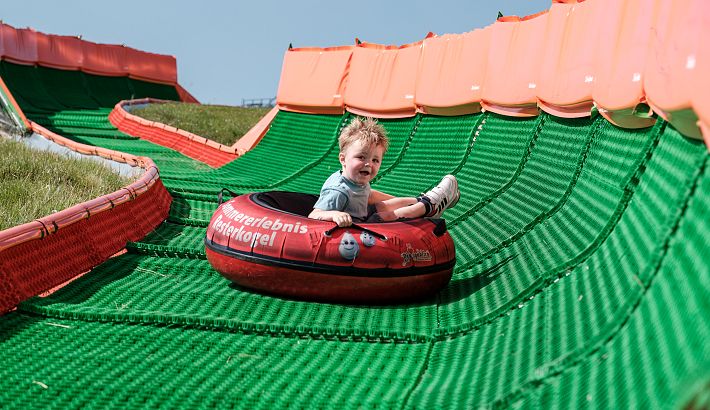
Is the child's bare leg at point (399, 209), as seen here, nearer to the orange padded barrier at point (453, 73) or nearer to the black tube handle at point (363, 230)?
the black tube handle at point (363, 230)

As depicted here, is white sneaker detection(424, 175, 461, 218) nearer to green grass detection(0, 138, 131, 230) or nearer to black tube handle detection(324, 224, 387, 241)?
black tube handle detection(324, 224, 387, 241)

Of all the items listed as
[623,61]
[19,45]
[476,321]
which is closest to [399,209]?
[476,321]

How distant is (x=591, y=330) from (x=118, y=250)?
11.7 ft

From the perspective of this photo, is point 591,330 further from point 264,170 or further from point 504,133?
point 264,170

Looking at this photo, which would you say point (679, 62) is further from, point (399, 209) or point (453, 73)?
point (453, 73)

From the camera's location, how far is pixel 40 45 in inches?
776

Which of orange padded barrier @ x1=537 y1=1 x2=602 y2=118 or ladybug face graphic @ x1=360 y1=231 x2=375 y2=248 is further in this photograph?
orange padded barrier @ x1=537 y1=1 x2=602 y2=118

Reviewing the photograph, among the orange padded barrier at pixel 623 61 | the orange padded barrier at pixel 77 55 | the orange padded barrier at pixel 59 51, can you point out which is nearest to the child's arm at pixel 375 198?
the orange padded barrier at pixel 623 61

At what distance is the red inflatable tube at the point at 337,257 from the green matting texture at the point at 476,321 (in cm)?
11

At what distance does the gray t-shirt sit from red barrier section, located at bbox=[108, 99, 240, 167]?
684 centimetres

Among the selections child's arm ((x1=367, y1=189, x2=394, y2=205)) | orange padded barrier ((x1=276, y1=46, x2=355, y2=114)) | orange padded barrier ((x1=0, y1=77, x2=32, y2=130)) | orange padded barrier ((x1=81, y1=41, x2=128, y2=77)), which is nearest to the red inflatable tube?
child's arm ((x1=367, y1=189, x2=394, y2=205))

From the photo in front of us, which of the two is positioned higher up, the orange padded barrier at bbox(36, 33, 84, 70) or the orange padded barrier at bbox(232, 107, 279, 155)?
the orange padded barrier at bbox(36, 33, 84, 70)

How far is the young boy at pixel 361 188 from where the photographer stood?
4.63 meters

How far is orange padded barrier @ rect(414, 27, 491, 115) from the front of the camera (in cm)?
870
